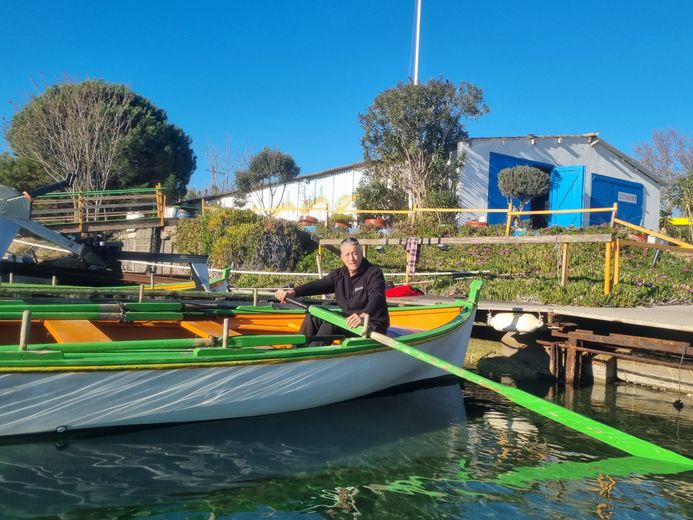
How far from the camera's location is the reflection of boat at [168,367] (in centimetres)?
427

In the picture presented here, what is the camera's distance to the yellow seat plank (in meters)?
5.34

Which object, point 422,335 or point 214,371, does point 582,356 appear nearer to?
point 422,335

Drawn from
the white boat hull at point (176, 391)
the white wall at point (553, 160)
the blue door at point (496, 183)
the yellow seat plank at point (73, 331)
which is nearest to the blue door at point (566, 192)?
the white wall at point (553, 160)

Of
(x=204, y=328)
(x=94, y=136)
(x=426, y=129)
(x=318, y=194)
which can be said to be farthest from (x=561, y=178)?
(x=204, y=328)

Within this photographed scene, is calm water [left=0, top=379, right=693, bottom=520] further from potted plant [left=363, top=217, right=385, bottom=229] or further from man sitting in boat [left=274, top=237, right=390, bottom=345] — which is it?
potted plant [left=363, top=217, right=385, bottom=229]

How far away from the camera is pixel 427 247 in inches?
663

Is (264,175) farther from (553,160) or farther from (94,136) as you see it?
(553,160)

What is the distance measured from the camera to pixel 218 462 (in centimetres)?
476

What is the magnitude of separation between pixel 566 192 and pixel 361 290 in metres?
17.2

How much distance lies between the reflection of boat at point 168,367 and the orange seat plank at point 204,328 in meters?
0.01

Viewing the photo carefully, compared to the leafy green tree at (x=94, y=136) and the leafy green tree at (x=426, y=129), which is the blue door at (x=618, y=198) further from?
the leafy green tree at (x=94, y=136)

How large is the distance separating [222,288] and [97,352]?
693cm

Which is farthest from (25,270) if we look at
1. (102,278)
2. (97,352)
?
(97,352)

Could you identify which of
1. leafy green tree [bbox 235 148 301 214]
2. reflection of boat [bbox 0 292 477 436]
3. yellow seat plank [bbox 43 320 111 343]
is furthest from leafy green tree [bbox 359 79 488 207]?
yellow seat plank [bbox 43 320 111 343]
